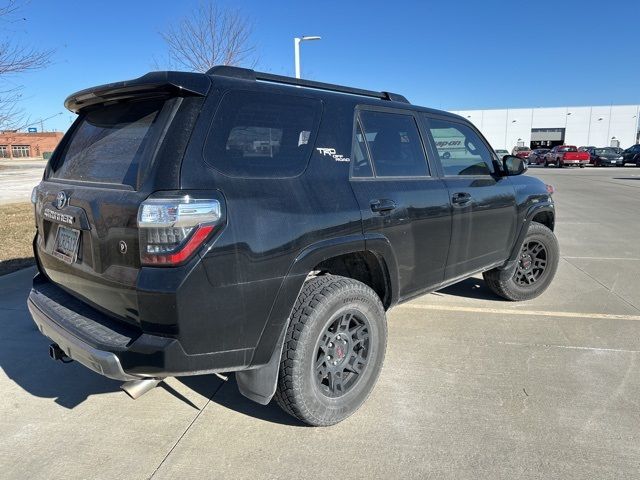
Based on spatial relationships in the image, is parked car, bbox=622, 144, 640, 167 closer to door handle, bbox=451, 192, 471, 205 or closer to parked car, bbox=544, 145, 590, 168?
parked car, bbox=544, 145, 590, 168

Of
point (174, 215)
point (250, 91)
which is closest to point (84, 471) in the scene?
point (174, 215)

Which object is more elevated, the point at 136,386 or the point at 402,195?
the point at 402,195

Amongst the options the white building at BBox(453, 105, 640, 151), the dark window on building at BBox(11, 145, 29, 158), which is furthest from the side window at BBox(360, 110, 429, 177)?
the dark window on building at BBox(11, 145, 29, 158)

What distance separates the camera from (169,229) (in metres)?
2.03

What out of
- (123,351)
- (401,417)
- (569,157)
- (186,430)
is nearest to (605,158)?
(569,157)

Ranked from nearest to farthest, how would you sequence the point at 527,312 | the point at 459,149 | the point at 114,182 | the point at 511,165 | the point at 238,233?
the point at 238,233, the point at 114,182, the point at 459,149, the point at 511,165, the point at 527,312

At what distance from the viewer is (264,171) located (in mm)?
2367

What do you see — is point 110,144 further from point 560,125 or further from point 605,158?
point 560,125

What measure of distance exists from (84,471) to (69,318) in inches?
Result: 31.0

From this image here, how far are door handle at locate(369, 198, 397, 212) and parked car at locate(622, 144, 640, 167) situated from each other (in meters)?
40.5

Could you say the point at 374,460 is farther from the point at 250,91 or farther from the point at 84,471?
the point at 250,91

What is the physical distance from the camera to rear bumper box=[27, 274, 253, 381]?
2078 mm

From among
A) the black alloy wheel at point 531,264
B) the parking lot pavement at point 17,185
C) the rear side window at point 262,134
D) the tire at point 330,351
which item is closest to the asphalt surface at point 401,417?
the tire at point 330,351

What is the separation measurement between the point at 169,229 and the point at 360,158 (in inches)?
54.2
